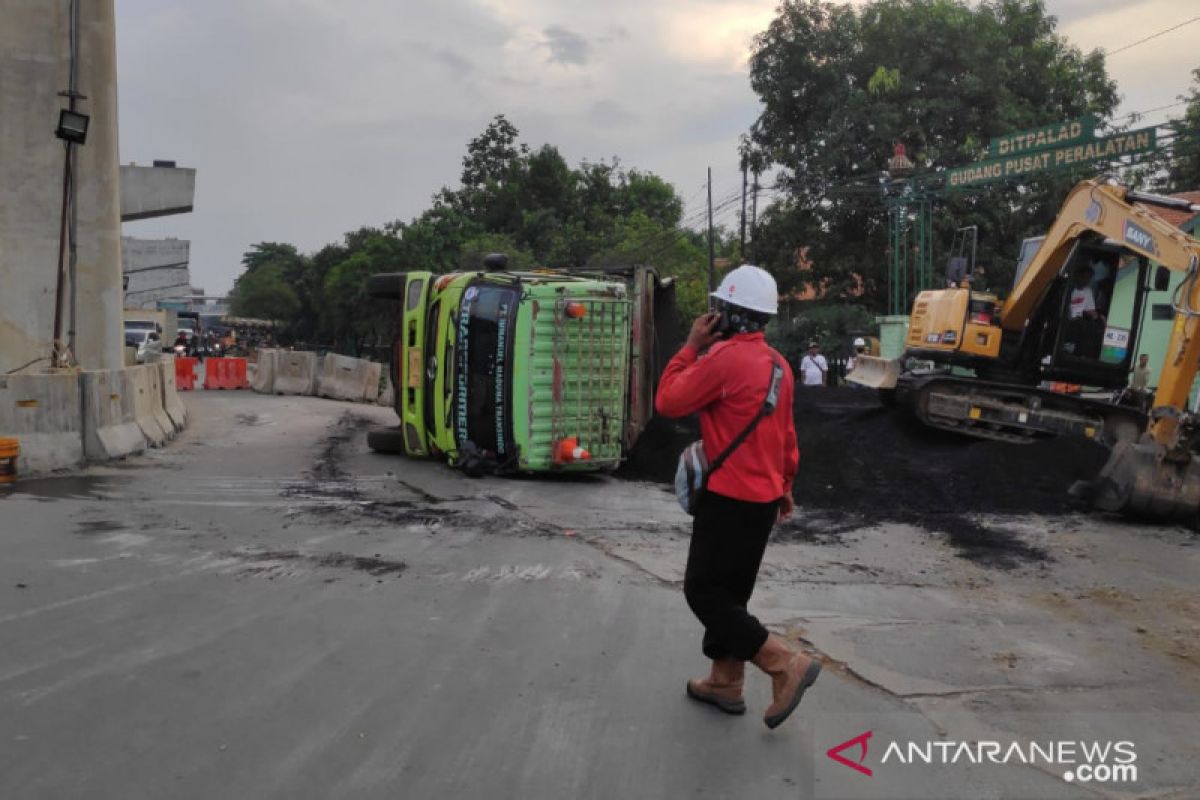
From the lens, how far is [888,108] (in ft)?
107

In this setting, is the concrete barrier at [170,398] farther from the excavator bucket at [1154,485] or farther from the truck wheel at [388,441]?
the excavator bucket at [1154,485]

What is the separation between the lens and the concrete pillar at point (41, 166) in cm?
1273

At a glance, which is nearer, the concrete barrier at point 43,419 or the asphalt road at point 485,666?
the asphalt road at point 485,666

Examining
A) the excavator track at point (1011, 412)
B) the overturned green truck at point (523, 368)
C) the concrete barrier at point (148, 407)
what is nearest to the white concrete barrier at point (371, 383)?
the concrete barrier at point (148, 407)

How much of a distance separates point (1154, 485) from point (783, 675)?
6486 mm

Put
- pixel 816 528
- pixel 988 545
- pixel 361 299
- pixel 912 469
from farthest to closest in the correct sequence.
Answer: pixel 361 299 → pixel 912 469 → pixel 816 528 → pixel 988 545

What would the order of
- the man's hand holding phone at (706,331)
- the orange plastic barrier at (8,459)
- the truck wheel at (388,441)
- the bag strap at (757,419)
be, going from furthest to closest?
the truck wheel at (388,441), the orange plastic barrier at (8,459), the man's hand holding phone at (706,331), the bag strap at (757,419)

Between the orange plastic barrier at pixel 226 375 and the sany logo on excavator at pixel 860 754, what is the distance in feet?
80.8

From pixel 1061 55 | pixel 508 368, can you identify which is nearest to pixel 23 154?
pixel 508 368

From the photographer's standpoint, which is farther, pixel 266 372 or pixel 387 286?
pixel 266 372

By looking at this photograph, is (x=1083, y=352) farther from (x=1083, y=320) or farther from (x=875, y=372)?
(x=875, y=372)

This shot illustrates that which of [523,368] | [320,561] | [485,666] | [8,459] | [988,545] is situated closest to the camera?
[485,666]

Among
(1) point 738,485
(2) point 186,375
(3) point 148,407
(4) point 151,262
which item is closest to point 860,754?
(1) point 738,485

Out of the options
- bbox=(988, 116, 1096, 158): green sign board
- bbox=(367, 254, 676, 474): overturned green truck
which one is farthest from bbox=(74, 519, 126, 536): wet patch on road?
bbox=(988, 116, 1096, 158): green sign board
